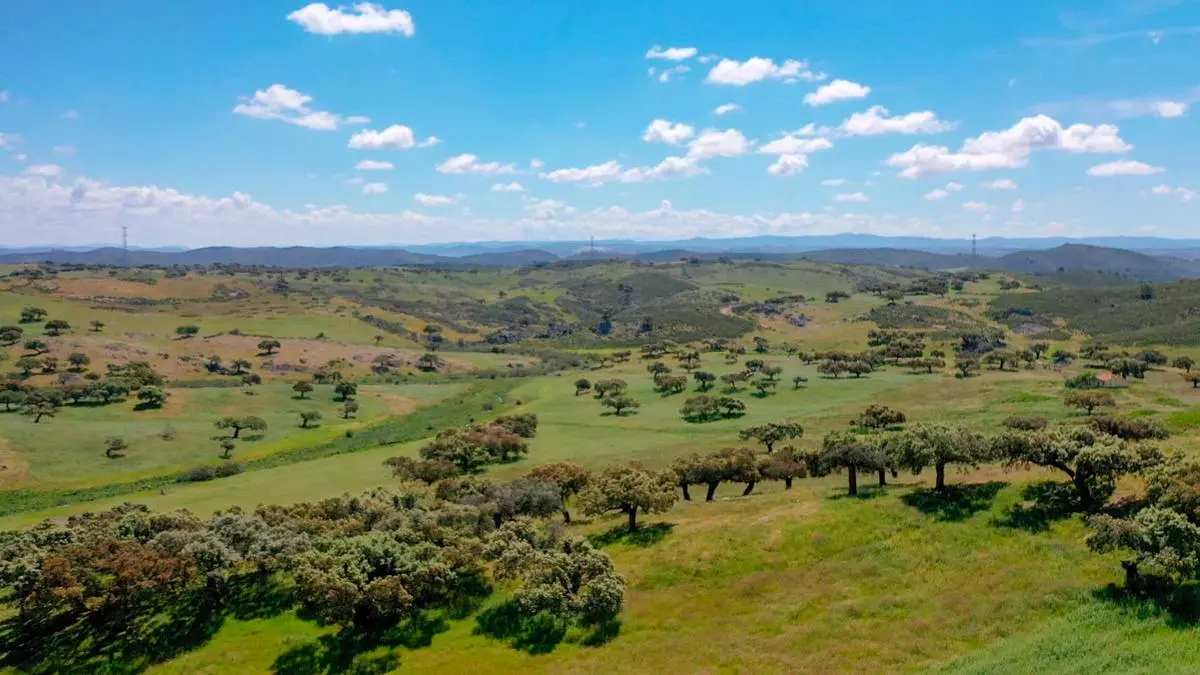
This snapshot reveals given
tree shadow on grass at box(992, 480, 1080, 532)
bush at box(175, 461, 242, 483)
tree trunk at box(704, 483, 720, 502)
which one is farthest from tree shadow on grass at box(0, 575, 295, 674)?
bush at box(175, 461, 242, 483)

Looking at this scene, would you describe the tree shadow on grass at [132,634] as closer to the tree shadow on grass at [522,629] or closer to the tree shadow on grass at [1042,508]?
the tree shadow on grass at [522,629]

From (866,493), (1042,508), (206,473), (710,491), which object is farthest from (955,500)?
(206,473)

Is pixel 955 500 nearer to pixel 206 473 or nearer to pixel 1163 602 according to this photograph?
pixel 1163 602

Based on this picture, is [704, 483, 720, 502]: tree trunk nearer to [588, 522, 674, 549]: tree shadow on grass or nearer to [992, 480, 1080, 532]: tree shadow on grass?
[588, 522, 674, 549]: tree shadow on grass

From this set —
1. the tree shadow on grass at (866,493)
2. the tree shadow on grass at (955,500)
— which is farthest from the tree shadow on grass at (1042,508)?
the tree shadow on grass at (866,493)

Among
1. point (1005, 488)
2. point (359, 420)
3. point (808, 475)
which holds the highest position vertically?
point (1005, 488)

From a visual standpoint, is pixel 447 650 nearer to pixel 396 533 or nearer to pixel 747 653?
pixel 396 533

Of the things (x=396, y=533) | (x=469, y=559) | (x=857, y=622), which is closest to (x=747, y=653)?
(x=857, y=622)

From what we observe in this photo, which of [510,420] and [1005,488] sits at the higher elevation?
[1005,488]
